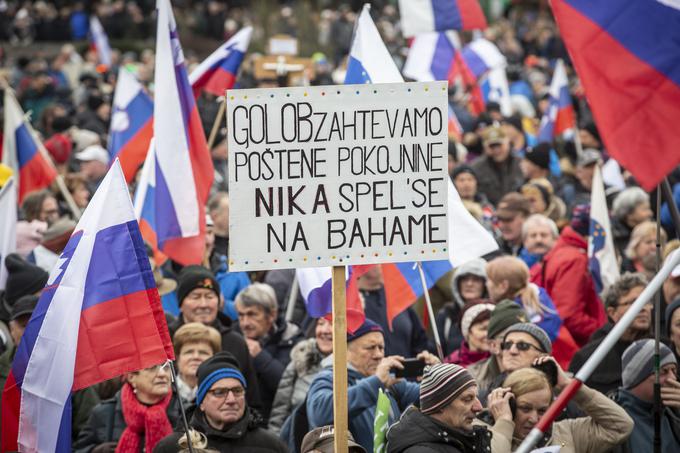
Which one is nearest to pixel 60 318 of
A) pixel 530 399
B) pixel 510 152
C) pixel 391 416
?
pixel 391 416

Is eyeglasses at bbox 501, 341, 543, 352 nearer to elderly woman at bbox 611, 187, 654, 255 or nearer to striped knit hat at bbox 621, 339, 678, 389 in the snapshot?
striped knit hat at bbox 621, 339, 678, 389

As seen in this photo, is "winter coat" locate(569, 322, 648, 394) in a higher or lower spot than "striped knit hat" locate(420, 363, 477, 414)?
lower

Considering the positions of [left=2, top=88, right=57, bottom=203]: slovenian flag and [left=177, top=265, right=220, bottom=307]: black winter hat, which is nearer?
[left=177, top=265, right=220, bottom=307]: black winter hat

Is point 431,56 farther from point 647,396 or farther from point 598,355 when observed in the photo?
point 598,355

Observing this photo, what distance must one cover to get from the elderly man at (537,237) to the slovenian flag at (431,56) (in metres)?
5.13

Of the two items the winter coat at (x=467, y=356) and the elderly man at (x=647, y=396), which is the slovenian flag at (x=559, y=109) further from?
the elderly man at (x=647, y=396)

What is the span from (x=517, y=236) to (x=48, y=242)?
378 centimetres

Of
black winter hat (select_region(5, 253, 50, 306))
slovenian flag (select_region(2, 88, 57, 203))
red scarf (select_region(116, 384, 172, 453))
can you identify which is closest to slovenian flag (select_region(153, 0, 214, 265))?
black winter hat (select_region(5, 253, 50, 306))

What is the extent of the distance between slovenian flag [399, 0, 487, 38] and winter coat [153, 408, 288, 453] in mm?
6859

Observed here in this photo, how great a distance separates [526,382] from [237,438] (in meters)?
1.42

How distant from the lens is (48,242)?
9.62m

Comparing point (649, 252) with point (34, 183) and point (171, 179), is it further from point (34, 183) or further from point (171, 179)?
point (34, 183)

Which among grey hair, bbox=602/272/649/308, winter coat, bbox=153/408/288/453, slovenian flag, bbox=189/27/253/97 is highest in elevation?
slovenian flag, bbox=189/27/253/97

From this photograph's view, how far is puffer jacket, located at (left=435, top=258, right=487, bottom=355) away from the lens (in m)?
8.70
